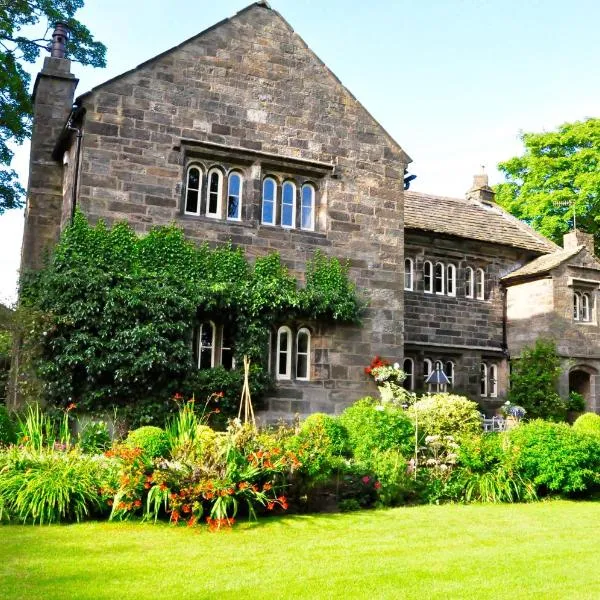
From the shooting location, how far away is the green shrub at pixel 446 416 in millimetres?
14523

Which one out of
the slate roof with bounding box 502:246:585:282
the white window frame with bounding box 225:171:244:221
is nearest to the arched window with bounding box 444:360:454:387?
the slate roof with bounding box 502:246:585:282

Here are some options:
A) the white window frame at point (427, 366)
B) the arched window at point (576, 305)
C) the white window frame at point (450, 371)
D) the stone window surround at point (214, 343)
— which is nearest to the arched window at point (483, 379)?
the white window frame at point (450, 371)

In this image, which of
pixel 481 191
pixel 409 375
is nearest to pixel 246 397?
pixel 409 375

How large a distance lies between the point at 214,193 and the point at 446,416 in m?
7.46

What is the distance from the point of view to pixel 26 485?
10.2 m

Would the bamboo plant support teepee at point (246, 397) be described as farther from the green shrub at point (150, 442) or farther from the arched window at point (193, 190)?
the arched window at point (193, 190)

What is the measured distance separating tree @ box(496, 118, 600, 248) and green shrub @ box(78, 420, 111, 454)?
26050mm

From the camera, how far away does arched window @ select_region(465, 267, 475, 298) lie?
82.4 ft

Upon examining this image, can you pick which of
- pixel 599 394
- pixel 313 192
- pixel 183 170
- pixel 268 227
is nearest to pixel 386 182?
pixel 313 192

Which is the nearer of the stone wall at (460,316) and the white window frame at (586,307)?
the stone wall at (460,316)

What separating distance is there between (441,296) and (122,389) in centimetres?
1260

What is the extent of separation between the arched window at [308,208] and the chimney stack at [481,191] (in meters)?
13.8

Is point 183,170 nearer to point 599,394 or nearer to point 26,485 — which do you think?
point 26,485

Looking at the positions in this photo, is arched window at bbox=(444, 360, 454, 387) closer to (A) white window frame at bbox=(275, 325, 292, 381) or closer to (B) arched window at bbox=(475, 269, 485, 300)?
(B) arched window at bbox=(475, 269, 485, 300)
